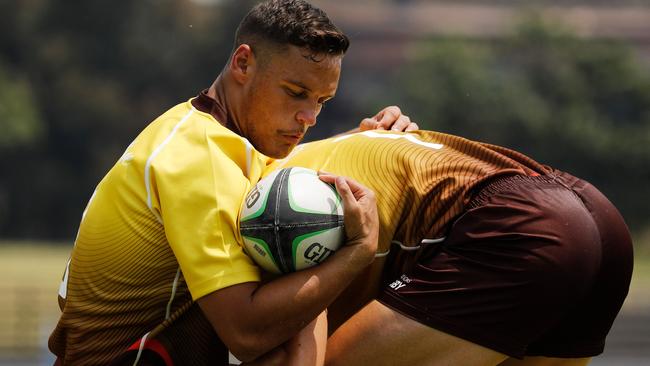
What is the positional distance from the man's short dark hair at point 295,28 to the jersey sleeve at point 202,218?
731 millimetres

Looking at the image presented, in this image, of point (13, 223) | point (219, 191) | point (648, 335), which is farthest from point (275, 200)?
point (13, 223)

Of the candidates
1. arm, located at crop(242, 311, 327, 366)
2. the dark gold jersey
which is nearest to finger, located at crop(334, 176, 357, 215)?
the dark gold jersey

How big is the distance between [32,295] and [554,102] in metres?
47.7

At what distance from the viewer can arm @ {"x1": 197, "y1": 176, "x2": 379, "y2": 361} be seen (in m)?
4.78

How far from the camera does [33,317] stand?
24.7m

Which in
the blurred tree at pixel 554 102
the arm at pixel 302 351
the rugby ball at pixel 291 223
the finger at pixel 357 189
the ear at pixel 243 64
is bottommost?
the blurred tree at pixel 554 102

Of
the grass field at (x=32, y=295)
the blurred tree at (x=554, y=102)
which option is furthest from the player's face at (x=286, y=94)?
the blurred tree at (x=554, y=102)

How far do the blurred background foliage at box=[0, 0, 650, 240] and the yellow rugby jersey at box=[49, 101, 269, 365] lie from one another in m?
59.6

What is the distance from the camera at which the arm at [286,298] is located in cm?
478

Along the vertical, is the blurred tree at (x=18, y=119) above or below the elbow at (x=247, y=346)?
below

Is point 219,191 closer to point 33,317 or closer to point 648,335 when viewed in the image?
point 33,317

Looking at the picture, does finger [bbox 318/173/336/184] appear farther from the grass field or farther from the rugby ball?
the grass field

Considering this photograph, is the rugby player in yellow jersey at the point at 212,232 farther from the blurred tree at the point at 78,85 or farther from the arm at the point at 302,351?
the blurred tree at the point at 78,85

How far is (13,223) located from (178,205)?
68.0 meters
